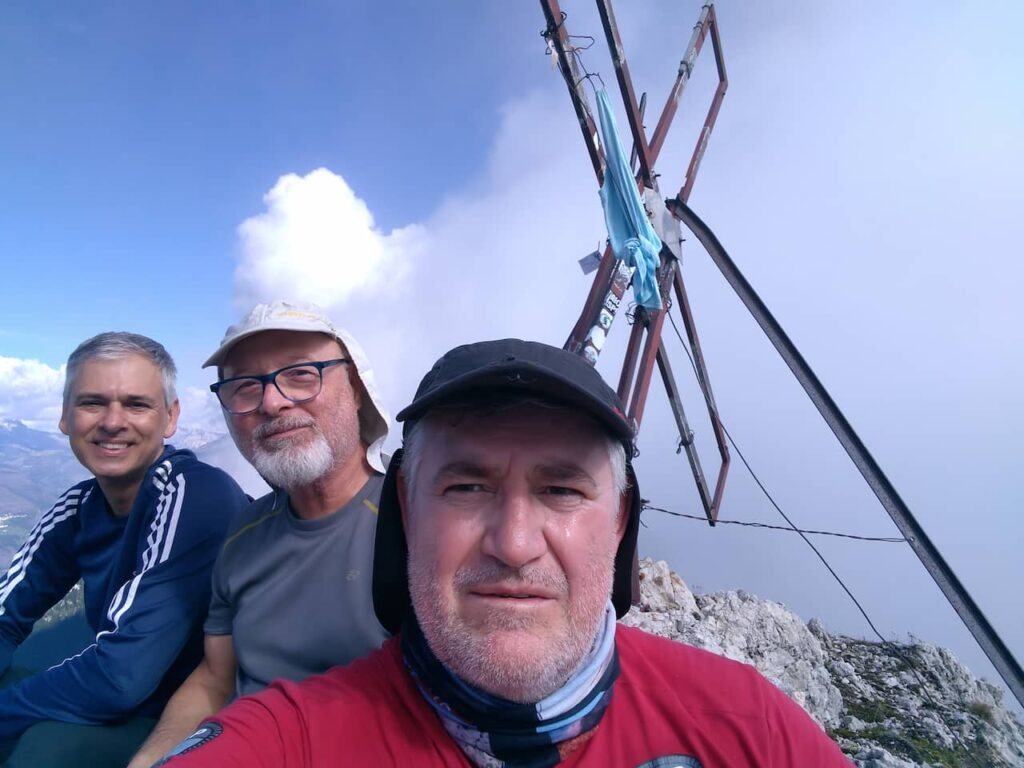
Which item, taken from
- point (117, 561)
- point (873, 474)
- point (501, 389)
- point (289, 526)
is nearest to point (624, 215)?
point (873, 474)

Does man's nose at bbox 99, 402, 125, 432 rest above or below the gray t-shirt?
above

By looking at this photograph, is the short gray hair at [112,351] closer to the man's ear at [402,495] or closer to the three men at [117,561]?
the three men at [117,561]

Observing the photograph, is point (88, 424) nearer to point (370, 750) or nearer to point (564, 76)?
point (370, 750)

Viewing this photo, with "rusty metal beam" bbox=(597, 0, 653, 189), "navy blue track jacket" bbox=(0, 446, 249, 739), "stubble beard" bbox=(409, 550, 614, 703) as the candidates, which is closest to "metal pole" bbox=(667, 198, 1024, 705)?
"rusty metal beam" bbox=(597, 0, 653, 189)

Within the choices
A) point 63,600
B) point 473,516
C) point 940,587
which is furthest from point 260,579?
point 940,587

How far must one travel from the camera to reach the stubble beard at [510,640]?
1171 millimetres

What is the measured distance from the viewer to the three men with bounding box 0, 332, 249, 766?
7.13 ft

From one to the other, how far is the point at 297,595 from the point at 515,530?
1364 millimetres

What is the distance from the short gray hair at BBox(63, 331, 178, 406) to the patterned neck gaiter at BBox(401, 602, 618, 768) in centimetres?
248

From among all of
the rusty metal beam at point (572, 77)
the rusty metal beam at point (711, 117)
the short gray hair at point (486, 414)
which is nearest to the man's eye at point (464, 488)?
the short gray hair at point (486, 414)

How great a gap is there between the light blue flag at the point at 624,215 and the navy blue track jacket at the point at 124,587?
401 centimetres

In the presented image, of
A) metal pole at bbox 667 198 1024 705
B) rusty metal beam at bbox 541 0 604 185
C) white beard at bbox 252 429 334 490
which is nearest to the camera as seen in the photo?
white beard at bbox 252 429 334 490

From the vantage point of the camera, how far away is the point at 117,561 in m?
2.59

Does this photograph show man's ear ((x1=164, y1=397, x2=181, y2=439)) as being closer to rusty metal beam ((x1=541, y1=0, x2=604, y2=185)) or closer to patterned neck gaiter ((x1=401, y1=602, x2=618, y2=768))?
patterned neck gaiter ((x1=401, y1=602, x2=618, y2=768))
